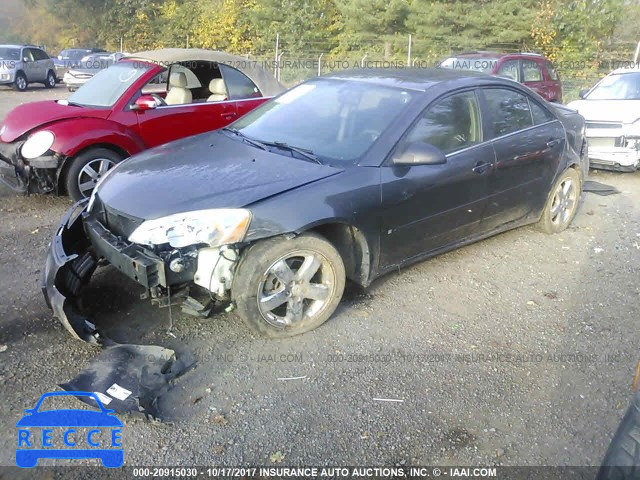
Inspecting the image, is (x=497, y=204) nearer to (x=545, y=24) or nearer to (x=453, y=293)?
(x=453, y=293)

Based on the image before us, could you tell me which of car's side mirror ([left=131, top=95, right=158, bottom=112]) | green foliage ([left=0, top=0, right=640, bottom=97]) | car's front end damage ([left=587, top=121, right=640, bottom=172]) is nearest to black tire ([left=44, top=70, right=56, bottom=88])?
green foliage ([left=0, top=0, right=640, bottom=97])

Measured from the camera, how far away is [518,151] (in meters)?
4.79

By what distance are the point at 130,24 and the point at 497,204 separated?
41541 mm

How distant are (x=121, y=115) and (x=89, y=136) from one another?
20.1 inches

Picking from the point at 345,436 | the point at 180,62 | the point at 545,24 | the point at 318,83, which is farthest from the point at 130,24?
the point at 345,436

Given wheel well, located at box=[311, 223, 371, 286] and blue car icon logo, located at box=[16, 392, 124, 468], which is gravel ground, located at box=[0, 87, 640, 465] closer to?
blue car icon logo, located at box=[16, 392, 124, 468]

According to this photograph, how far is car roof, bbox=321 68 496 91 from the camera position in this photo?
4.38 m

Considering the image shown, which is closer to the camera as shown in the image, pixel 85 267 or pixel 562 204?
pixel 85 267

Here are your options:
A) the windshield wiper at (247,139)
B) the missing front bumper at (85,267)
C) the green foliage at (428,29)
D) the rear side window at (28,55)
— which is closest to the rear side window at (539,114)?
the windshield wiper at (247,139)

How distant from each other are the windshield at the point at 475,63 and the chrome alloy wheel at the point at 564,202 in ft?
21.4

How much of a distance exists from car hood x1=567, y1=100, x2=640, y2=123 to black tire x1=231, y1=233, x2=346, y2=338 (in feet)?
22.1

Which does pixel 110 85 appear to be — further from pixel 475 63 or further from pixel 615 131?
pixel 475 63

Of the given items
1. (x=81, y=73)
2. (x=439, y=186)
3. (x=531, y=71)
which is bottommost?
(x=439, y=186)

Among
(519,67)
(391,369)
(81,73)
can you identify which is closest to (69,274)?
(391,369)
